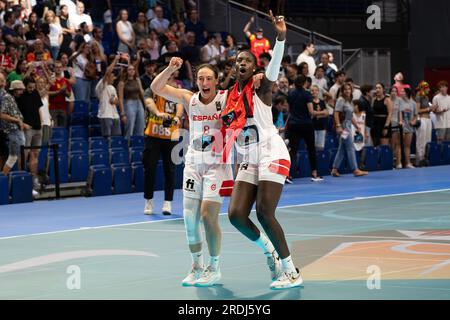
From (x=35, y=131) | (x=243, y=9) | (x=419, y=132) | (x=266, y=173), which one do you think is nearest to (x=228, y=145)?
(x=266, y=173)

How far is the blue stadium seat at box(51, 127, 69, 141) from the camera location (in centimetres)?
2175

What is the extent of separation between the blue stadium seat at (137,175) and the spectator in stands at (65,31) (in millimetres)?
3821

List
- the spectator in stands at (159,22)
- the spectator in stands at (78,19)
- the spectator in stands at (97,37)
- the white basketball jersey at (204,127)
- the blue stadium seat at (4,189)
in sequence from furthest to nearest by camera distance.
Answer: the spectator in stands at (159,22) < the spectator in stands at (78,19) < the spectator in stands at (97,37) < the blue stadium seat at (4,189) < the white basketball jersey at (204,127)

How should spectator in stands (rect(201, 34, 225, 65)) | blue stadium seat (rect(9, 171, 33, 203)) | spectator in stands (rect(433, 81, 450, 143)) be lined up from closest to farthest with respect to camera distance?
1. blue stadium seat (rect(9, 171, 33, 203))
2. spectator in stands (rect(201, 34, 225, 65))
3. spectator in stands (rect(433, 81, 450, 143))

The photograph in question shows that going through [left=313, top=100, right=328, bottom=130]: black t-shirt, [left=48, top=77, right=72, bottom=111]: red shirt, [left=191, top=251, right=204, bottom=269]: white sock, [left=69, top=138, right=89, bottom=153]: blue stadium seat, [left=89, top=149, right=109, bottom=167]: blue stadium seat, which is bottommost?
[left=191, top=251, right=204, bottom=269]: white sock

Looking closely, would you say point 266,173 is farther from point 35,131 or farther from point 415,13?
point 415,13

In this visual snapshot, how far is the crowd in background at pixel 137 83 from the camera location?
20828mm

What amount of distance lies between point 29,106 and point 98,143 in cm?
232

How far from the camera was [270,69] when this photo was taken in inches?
369

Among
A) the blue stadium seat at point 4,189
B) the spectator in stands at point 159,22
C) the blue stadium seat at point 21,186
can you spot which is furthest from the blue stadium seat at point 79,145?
the spectator in stands at point 159,22

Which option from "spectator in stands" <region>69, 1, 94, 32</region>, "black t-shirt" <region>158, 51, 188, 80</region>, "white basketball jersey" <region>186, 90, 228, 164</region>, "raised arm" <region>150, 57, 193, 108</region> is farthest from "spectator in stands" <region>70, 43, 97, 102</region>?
"white basketball jersey" <region>186, 90, 228, 164</region>

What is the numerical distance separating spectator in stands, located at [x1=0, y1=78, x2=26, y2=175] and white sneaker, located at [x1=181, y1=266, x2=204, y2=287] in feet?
34.8

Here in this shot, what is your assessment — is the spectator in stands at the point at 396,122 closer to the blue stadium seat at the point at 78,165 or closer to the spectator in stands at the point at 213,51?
the spectator in stands at the point at 213,51

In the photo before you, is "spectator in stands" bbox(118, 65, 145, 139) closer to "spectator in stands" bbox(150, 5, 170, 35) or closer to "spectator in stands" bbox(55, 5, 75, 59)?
"spectator in stands" bbox(55, 5, 75, 59)
